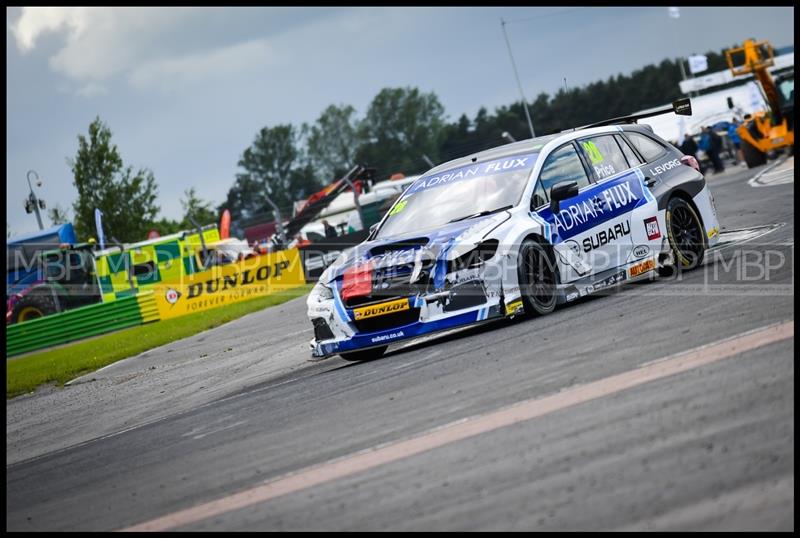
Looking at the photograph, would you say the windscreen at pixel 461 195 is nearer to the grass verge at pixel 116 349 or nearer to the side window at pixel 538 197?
the side window at pixel 538 197

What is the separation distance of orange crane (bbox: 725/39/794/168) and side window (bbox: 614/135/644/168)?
23.9 meters

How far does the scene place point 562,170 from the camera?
10.4 m

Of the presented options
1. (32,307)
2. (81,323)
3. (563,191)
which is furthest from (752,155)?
(563,191)

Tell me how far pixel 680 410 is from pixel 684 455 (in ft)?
2.35

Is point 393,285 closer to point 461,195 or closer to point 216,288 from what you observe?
point 461,195

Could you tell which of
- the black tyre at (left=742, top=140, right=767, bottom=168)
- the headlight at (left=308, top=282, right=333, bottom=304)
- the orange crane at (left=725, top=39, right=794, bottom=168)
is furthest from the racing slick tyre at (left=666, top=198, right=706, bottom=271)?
A: the black tyre at (left=742, top=140, right=767, bottom=168)

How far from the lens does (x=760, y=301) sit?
784cm

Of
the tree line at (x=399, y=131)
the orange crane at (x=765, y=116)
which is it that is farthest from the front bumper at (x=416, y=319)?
the tree line at (x=399, y=131)

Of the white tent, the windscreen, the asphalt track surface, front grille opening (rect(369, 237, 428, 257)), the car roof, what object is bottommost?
the asphalt track surface

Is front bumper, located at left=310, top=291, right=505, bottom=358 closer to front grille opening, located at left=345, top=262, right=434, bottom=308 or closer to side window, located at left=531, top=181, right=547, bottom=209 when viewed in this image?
front grille opening, located at left=345, top=262, right=434, bottom=308

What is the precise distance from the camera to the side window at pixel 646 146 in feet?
37.6

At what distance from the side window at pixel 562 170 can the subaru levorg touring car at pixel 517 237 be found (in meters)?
0.01

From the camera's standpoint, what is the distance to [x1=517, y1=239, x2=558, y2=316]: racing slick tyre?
30.9ft

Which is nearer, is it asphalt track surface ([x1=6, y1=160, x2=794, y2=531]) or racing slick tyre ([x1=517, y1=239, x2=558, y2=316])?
asphalt track surface ([x1=6, y1=160, x2=794, y2=531])
